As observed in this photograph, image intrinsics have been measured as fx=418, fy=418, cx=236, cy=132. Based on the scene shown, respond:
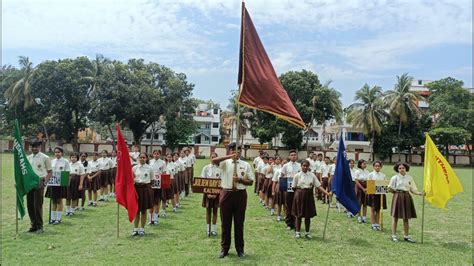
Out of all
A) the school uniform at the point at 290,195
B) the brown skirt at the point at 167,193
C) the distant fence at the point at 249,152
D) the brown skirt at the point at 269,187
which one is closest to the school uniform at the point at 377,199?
the school uniform at the point at 290,195

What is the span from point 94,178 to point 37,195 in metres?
4.47

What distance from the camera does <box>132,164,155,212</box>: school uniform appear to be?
9047 millimetres

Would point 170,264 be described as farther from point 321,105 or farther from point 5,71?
point 5,71

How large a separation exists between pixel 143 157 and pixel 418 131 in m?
49.6

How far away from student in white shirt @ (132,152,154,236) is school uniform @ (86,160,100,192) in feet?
15.2

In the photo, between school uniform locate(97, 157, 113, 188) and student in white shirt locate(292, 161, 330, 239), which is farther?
school uniform locate(97, 157, 113, 188)

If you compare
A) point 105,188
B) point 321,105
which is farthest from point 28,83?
point 105,188

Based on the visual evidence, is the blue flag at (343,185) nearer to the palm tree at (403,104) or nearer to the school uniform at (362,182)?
the school uniform at (362,182)

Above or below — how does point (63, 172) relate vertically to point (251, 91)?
below

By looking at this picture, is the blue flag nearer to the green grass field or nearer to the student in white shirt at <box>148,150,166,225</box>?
the green grass field

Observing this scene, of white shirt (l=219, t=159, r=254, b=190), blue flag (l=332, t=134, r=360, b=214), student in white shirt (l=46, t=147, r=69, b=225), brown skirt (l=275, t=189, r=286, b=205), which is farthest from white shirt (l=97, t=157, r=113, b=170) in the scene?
blue flag (l=332, t=134, r=360, b=214)

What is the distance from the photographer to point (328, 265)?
7402 mm

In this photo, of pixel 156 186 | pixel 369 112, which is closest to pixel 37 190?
pixel 156 186

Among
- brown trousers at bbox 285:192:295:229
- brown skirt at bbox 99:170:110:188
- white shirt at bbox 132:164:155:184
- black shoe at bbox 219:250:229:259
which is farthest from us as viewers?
brown skirt at bbox 99:170:110:188
